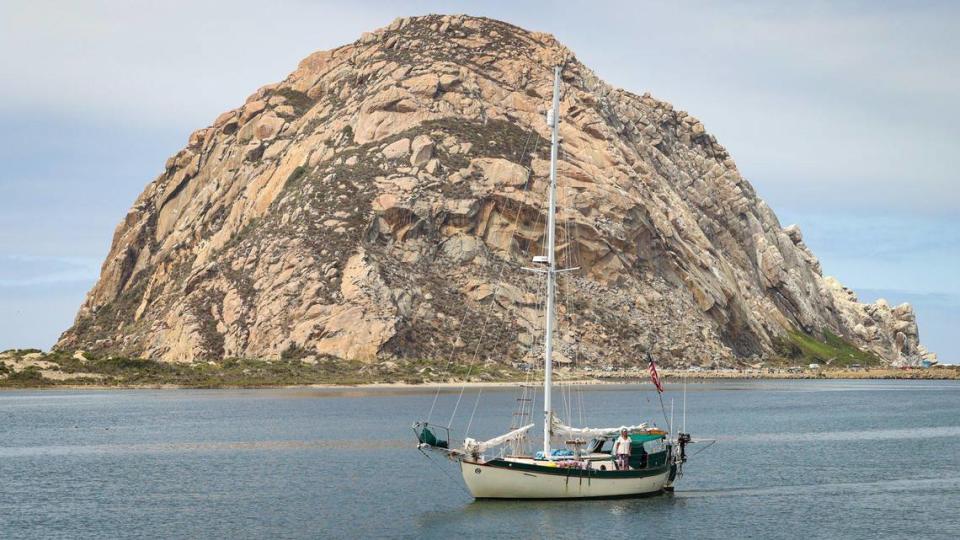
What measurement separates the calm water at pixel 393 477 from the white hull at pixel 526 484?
0.61m

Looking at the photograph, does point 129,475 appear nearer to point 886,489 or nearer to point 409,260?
point 886,489

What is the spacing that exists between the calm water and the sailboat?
898 millimetres

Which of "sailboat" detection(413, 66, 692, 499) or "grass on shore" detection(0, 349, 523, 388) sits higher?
"grass on shore" detection(0, 349, 523, 388)

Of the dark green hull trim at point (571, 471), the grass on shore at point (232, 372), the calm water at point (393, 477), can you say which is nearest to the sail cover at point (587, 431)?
the dark green hull trim at point (571, 471)

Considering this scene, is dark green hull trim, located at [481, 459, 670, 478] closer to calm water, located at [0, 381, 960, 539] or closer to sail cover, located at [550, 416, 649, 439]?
calm water, located at [0, 381, 960, 539]

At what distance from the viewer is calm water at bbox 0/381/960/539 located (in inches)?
2271

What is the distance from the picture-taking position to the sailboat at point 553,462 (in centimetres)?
6053

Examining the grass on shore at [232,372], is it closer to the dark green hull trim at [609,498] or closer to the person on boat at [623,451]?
the dark green hull trim at [609,498]

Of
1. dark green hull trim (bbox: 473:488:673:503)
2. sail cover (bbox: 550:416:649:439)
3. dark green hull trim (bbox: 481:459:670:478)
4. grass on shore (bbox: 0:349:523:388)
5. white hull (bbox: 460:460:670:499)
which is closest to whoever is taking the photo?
dark green hull trim (bbox: 481:459:670:478)

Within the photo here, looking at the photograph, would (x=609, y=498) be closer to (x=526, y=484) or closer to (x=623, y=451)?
(x=623, y=451)

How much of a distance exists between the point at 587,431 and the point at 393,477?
15.4 m

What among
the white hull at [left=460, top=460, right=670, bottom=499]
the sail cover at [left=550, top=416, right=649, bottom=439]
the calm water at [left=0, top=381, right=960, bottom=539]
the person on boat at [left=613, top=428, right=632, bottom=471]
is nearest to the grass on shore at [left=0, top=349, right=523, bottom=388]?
the calm water at [left=0, top=381, right=960, bottom=539]

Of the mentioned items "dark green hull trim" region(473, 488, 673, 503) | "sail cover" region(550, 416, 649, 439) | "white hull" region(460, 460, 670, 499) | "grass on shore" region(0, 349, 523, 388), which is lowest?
"dark green hull trim" region(473, 488, 673, 503)

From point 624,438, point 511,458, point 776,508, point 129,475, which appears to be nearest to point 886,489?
point 776,508
